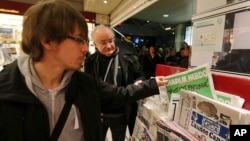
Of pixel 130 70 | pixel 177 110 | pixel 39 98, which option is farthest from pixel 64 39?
pixel 130 70

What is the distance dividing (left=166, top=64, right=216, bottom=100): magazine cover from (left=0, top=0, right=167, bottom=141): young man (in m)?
0.36

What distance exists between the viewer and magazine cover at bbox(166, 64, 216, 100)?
0.77m

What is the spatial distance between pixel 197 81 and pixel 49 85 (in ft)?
1.88

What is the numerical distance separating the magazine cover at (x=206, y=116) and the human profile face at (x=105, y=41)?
109 cm

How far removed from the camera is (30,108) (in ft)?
2.58

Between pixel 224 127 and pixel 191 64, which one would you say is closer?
pixel 224 127

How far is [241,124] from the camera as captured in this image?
0.56 meters

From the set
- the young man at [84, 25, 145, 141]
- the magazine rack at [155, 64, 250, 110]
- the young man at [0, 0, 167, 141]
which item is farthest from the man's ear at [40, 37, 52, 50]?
the young man at [84, 25, 145, 141]

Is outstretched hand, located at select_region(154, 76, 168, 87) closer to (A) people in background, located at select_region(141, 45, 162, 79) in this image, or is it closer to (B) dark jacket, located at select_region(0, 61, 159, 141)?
(B) dark jacket, located at select_region(0, 61, 159, 141)

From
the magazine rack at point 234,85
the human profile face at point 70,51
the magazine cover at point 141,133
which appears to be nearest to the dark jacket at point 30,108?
the human profile face at point 70,51

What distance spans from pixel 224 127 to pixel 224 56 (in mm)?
390

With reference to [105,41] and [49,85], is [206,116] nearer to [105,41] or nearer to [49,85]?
[49,85]

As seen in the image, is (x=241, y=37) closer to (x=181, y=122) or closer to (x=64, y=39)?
(x=181, y=122)

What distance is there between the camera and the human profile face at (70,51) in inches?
32.8
